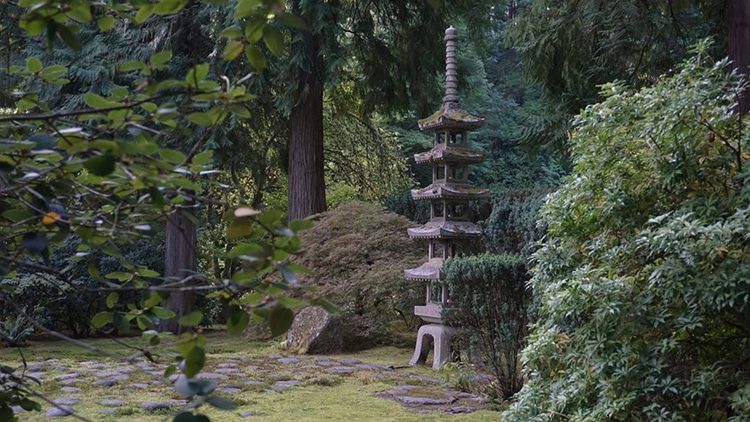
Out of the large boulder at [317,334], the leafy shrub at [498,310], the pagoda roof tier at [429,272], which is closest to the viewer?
the leafy shrub at [498,310]

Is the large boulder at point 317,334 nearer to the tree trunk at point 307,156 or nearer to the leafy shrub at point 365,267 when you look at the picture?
the leafy shrub at point 365,267

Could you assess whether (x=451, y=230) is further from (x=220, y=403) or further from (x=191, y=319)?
(x=220, y=403)

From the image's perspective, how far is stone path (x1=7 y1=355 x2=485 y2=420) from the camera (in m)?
6.35

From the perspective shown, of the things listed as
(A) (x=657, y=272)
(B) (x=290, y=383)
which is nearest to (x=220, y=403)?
(A) (x=657, y=272)

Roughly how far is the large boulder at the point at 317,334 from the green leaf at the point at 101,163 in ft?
29.9

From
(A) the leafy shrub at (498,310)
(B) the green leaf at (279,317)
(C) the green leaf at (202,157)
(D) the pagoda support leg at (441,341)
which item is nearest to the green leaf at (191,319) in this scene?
(B) the green leaf at (279,317)

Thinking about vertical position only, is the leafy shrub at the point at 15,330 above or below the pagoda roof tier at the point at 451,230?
below

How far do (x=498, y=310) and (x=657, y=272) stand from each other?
350 cm

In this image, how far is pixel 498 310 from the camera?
680 cm

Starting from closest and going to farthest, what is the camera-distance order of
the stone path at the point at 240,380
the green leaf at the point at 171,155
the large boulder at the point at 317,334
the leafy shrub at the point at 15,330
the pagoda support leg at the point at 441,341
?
the green leaf at the point at 171,155
the leafy shrub at the point at 15,330
the stone path at the point at 240,380
the pagoda support leg at the point at 441,341
the large boulder at the point at 317,334

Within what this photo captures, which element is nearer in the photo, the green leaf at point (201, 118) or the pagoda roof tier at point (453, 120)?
the green leaf at point (201, 118)

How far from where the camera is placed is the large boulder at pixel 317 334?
1020cm

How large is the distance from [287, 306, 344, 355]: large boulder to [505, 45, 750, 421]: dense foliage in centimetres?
622

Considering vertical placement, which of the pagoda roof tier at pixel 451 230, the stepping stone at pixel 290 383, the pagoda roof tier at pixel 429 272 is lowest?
the stepping stone at pixel 290 383
